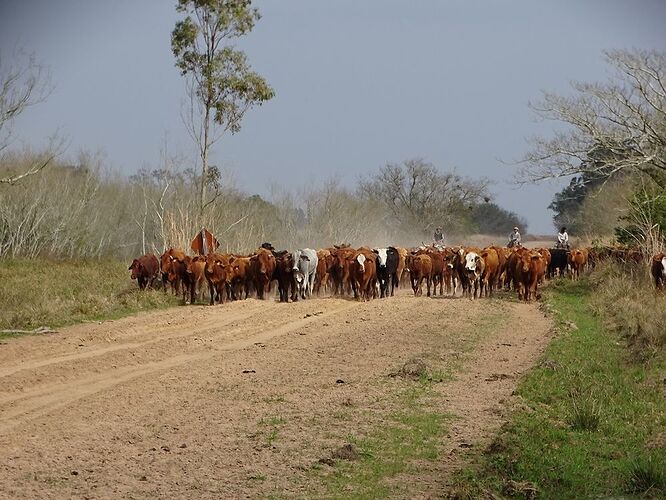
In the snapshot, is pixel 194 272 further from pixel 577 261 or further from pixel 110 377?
pixel 577 261

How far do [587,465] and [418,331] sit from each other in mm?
9847

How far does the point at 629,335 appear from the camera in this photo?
1750 cm

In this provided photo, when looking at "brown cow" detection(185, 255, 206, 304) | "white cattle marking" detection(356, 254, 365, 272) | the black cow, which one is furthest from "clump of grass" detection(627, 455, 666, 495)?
the black cow

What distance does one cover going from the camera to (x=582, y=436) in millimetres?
9695

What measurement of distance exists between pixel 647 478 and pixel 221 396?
5215mm

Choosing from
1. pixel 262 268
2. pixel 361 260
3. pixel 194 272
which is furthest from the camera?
pixel 361 260

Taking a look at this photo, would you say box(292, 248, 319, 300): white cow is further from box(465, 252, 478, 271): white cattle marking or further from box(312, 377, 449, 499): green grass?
box(312, 377, 449, 499): green grass

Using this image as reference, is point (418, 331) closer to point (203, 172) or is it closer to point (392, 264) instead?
point (392, 264)

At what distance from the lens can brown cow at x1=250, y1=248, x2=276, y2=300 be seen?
26516mm

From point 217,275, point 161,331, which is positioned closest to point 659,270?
point 217,275

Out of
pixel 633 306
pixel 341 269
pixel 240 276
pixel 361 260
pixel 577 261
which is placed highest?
pixel 577 261

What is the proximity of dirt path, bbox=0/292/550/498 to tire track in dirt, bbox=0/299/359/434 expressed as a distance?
0.08 feet

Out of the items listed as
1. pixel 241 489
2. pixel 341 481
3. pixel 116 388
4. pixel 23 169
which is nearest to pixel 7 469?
pixel 241 489

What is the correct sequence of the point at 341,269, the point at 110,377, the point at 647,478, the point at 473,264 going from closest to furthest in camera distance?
the point at 647,478, the point at 110,377, the point at 473,264, the point at 341,269
